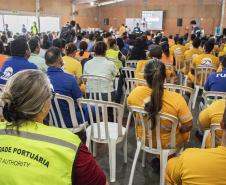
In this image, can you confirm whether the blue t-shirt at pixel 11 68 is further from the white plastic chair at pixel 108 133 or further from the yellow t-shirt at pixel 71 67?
the white plastic chair at pixel 108 133

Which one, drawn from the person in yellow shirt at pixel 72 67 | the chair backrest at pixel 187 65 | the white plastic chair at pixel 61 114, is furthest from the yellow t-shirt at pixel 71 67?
the chair backrest at pixel 187 65

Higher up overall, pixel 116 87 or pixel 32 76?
pixel 32 76

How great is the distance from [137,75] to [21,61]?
70.3 inches

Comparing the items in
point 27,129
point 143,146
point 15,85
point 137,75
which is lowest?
point 143,146

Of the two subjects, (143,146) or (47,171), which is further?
(143,146)

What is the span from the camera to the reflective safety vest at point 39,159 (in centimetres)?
99

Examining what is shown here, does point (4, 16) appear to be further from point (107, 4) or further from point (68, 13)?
point (107, 4)

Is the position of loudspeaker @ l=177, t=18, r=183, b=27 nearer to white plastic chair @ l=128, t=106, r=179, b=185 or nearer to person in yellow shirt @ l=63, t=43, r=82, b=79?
person in yellow shirt @ l=63, t=43, r=82, b=79

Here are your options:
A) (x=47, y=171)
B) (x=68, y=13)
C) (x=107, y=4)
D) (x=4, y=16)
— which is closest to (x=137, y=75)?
(x=47, y=171)

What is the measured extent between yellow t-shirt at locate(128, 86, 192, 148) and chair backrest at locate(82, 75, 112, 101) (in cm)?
114

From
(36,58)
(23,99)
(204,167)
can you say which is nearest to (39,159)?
(23,99)

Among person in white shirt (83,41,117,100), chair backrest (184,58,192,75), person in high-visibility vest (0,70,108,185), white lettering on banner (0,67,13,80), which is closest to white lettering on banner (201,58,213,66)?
chair backrest (184,58,192,75)

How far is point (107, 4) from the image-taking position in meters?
21.0

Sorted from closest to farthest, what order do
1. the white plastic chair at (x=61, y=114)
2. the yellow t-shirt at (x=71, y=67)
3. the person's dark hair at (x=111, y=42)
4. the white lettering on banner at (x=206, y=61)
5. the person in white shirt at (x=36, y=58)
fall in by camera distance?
the white plastic chair at (x=61, y=114)
the yellow t-shirt at (x=71, y=67)
the person in white shirt at (x=36, y=58)
the white lettering on banner at (x=206, y=61)
the person's dark hair at (x=111, y=42)
